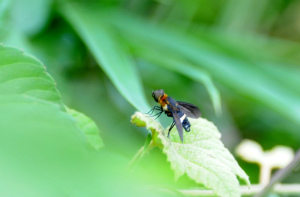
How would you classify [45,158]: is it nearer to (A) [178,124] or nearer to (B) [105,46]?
(A) [178,124]

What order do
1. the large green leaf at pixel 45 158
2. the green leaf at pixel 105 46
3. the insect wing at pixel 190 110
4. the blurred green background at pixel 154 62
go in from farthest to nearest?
the blurred green background at pixel 154 62 < the green leaf at pixel 105 46 < the insect wing at pixel 190 110 < the large green leaf at pixel 45 158

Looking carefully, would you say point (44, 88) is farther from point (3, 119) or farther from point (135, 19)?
point (135, 19)

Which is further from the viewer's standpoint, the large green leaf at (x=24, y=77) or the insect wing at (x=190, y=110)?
the insect wing at (x=190, y=110)

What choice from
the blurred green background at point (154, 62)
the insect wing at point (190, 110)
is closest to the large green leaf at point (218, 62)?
the blurred green background at point (154, 62)

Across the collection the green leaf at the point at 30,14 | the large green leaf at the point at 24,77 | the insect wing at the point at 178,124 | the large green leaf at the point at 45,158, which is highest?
the green leaf at the point at 30,14

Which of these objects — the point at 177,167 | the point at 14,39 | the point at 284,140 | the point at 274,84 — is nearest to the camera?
the point at 177,167

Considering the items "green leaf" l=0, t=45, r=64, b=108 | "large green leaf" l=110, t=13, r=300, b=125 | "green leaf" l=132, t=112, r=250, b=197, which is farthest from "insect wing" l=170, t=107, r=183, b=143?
"large green leaf" l=110, t=13, r=300, b=125

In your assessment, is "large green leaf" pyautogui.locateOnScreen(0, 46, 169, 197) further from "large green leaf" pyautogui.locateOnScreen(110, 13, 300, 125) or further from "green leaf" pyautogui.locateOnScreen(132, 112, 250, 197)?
"large green leaf" pyautogui.locateOnScreen(110, 13, 300, 125)

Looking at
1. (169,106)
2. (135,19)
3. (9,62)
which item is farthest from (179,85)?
(9,62)

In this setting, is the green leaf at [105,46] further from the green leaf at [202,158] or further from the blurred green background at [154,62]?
the green leaf at [202,158]
